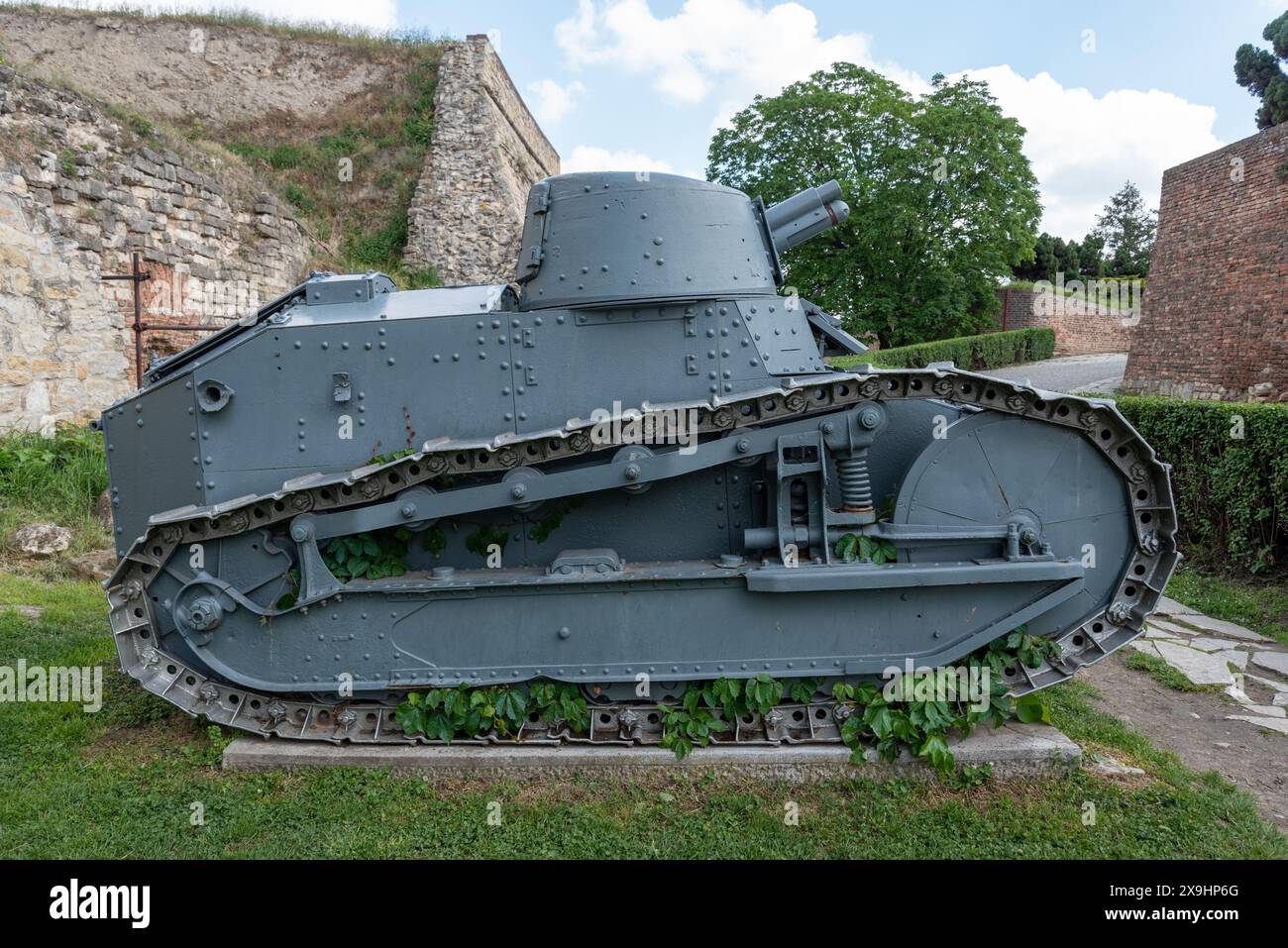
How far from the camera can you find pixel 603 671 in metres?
4.88

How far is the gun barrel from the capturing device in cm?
592

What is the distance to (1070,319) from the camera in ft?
104

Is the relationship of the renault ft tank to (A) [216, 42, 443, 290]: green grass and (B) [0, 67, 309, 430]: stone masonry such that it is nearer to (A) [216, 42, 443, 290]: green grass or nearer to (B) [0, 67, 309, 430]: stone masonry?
(B) [0, 67, 309, 430]: stone masonry

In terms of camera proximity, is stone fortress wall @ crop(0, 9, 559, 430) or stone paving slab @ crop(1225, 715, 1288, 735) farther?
stone fortress wall @ crop(0, 9, 559, 430)

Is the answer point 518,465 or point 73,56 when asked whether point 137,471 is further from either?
point 73,56

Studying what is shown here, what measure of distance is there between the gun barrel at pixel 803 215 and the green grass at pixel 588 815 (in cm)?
380

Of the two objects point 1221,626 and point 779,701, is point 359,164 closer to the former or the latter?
point 779,701

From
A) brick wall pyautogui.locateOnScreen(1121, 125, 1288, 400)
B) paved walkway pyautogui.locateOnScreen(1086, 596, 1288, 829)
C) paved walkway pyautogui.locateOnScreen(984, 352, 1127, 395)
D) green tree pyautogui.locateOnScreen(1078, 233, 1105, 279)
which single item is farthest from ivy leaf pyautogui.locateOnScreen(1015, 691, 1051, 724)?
green tree pyautogui.locateOnScreen(1078, 233, 1105, 279)

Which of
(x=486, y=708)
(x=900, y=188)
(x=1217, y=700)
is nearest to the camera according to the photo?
(x=486, y=708)

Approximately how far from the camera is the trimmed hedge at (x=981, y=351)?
72.9 feet

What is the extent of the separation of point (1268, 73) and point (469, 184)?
1017 inches

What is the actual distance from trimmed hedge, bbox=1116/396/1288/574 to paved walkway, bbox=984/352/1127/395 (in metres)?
9.50

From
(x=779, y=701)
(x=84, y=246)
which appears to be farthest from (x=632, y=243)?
(x=84, y=246)
